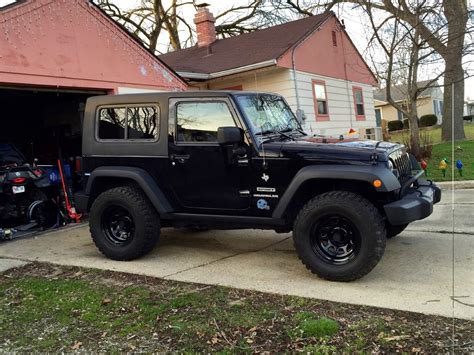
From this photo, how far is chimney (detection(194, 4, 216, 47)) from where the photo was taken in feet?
61.1

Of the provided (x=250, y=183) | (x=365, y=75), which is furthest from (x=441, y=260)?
(x=365, y=75)

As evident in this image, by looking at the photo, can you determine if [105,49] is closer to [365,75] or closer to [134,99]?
[134,99]

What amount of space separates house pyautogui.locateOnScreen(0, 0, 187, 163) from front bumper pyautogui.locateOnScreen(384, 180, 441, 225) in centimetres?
508

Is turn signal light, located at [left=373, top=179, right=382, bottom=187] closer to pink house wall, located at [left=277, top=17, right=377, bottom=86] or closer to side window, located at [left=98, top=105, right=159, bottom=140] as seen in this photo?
side window, located at [left=98, top=105, right=159, bottom=140]

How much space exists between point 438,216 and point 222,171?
4.05 m

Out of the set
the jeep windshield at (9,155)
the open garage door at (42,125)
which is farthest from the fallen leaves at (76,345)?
the open garage door at (42,125)

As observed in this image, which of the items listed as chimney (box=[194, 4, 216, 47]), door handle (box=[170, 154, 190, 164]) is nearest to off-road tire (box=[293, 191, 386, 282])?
door handle (box=[170, 154, 190, 164])

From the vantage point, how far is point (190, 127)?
18.7 ft

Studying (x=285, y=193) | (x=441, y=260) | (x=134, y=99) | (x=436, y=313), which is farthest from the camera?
(x=134, y=99)

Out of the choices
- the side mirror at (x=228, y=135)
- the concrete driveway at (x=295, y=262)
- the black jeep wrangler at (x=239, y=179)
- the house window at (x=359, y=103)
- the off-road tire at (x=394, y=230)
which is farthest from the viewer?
the house window at (x=359, y=103)

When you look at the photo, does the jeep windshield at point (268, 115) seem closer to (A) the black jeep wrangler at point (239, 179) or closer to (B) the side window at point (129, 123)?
(A) the black jeep wrangler at point (239, 179)

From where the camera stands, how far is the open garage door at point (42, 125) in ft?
43.5

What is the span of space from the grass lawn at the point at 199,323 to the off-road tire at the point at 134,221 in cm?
87

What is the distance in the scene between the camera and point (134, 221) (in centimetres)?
591
